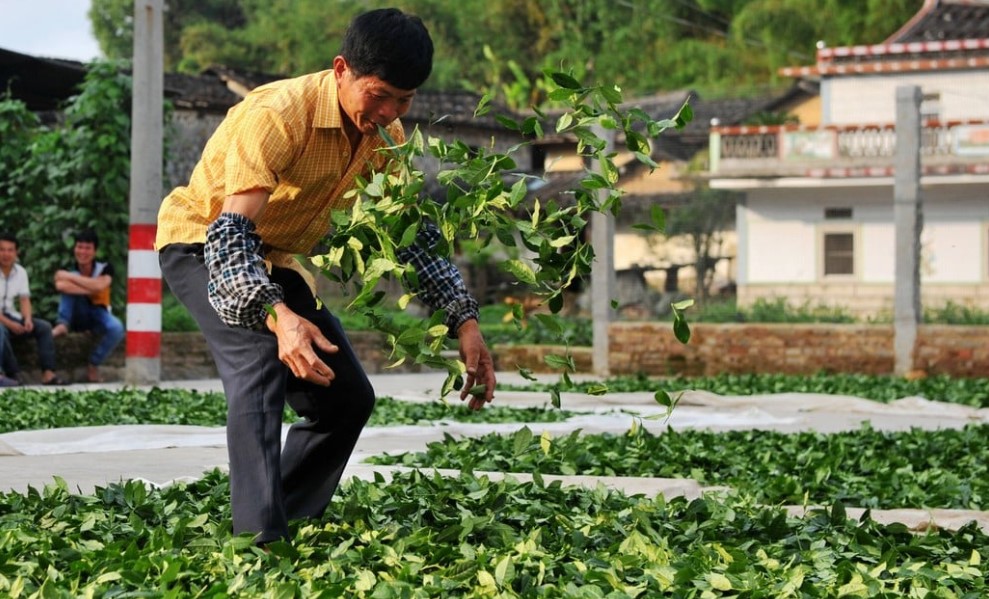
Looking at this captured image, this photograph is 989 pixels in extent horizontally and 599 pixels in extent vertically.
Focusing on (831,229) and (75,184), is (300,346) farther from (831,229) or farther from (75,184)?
(831,229)

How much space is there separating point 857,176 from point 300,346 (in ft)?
77.8

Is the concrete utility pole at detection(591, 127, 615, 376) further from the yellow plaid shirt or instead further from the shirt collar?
the shirt collar

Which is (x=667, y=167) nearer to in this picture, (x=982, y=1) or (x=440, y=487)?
(x=982, y=1)

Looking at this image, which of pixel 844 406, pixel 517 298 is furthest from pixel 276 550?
pixel 517 298

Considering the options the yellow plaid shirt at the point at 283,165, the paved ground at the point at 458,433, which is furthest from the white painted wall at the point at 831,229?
the yellow plaid shirt at the point at 283,165

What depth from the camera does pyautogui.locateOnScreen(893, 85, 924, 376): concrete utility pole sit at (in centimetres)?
1530

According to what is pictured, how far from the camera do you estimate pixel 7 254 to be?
12570 mm

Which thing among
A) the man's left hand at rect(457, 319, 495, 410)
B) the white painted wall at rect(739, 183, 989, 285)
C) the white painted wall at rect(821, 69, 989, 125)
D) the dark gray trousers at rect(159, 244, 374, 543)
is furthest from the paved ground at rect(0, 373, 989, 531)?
the white painted wall at rect(821, 69, 989, 125)

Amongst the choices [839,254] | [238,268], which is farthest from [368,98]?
[839,254]

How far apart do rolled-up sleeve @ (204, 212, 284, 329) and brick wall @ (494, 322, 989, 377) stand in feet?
38.6

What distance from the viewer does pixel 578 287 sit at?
1176 inches

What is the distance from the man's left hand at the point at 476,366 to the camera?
4.52 meters

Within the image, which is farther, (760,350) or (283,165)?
(760,350)

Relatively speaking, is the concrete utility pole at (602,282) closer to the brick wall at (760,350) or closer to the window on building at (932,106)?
the brick wall at (760,350)
